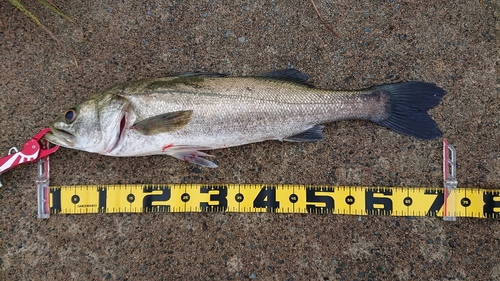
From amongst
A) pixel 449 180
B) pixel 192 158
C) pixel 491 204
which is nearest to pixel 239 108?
pixel 192 158

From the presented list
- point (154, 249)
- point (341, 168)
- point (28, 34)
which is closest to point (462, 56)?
point (341, 168)

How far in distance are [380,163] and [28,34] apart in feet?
12.1

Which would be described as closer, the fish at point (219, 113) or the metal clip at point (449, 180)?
the fish at point (219, 113)

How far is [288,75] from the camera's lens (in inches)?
116

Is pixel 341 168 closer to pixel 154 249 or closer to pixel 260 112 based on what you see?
pixel 260 112

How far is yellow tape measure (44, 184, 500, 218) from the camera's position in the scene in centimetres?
299

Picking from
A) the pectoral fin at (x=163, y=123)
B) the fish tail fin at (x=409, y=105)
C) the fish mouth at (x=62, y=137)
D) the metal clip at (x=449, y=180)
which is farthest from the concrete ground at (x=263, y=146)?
the pectoral fin at (x=163, y=123)

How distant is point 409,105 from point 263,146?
54.5 inches

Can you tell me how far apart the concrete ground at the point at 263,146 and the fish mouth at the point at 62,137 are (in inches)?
13.8

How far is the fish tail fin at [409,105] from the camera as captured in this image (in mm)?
2912

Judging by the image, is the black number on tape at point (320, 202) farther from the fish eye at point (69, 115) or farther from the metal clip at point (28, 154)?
the metal clip at point (28, 154)

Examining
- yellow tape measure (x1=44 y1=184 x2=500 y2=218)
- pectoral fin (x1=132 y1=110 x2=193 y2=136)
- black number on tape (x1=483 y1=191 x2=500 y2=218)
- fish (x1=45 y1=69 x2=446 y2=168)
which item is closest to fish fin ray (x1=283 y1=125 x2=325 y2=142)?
fish (x1=45 y1=69 x2=446 y2=168)

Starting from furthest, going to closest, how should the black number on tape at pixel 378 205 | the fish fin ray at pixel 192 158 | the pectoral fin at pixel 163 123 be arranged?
the black number on tape at pixel 378 205
the fish fin ray at pixel 192 158
the pectoral fin at pixel 163 123

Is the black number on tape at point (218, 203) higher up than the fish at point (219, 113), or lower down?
lower down
